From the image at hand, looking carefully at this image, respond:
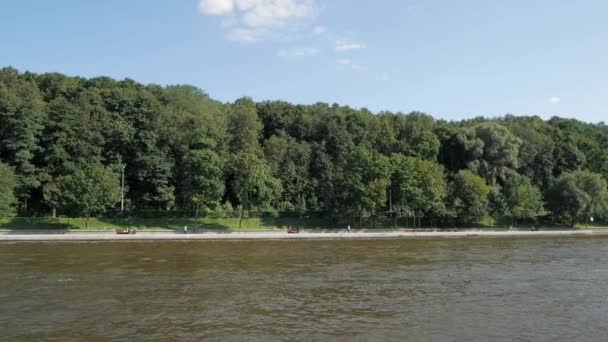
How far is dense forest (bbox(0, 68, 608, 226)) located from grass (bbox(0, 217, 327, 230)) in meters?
1.62

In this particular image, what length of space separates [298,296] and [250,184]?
→ 52019 mm

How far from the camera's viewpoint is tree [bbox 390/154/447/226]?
271 feet

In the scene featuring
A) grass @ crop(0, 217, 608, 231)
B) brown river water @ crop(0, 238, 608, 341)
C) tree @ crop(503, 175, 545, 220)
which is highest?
tree @ crop(503, 175, 545, 220)

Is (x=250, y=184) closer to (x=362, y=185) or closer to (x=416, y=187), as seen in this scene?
(x=362, y=185)

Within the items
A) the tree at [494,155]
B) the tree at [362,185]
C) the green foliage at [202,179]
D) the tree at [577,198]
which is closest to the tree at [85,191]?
the green foliage at [202,179]

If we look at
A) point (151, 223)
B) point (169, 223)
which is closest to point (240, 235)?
point (169, 223)

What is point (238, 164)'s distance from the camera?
78625 mm

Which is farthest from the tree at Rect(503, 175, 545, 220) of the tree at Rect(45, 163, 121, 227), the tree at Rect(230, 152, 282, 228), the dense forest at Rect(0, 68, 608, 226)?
the tree at Rect(45, 163, 121, 227)

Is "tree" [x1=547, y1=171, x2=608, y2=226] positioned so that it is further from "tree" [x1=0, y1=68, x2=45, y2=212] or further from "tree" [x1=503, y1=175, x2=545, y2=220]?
"tree" [x1=0, y1=68, x2=45, y2=212]

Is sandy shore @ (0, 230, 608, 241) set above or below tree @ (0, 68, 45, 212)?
below

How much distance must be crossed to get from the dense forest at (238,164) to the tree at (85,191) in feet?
0.49

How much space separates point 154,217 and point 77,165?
12.9 m

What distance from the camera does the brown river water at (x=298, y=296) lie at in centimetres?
1900

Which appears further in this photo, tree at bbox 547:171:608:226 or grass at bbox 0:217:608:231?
tree at bbox 547:171:608:226
